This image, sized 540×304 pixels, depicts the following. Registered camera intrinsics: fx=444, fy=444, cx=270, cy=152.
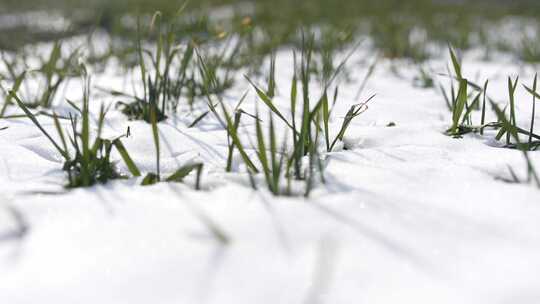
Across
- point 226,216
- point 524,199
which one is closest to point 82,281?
point 226,216

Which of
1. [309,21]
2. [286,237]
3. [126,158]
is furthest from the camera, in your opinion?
[309,21]

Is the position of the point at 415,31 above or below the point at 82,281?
above

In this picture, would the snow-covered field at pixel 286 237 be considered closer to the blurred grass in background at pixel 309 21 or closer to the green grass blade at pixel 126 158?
the green grass blade at pixel 126 158

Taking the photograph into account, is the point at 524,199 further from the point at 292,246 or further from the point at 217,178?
the point at 217,178

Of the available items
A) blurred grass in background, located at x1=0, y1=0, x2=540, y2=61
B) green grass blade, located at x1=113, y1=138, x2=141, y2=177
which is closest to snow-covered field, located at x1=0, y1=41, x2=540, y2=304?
green grass blade, located at x1=113, y1=138, x2=141, y2=177

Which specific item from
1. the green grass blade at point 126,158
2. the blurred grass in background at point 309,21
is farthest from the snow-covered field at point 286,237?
the blurred grass in background at point 309,21

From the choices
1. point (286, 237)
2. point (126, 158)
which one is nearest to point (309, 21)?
point (126, 158)

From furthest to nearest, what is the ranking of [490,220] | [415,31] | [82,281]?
[415,31], [490,220], [82,281]

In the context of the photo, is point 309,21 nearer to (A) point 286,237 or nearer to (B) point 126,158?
(B) point 126,158

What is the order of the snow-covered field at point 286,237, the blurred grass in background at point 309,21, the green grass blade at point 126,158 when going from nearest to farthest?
the snow-covered field at point 286,237, the green grass blade at point 126,158, the blurred grass in background at point 309,21
